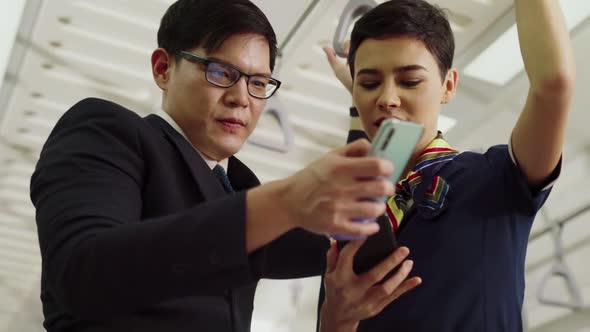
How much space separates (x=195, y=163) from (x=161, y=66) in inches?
11.4

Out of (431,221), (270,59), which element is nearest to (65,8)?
(270,59)

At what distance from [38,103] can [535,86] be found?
360 centimetres

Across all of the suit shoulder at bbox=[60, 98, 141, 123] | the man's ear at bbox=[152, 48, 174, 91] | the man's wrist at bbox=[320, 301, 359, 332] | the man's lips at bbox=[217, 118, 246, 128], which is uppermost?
the man's ear at bbox=[152, 48, 174, 91]

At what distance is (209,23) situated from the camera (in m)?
1.26

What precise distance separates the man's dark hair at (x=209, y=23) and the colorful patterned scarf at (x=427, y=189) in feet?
1.17

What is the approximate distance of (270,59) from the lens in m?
1.37

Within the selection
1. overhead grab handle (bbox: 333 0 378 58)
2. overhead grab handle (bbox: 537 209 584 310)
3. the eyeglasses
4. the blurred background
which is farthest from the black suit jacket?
overhead grab handle (bbox: 537 209 584 310)

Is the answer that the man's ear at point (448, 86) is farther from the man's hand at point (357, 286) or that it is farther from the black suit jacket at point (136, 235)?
the man's hand at point (357, 286)

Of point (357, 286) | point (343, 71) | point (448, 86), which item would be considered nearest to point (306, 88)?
point (343, 71)

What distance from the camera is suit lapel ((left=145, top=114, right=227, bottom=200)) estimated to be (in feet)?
3.72

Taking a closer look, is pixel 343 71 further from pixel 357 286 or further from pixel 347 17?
pixel 357 286

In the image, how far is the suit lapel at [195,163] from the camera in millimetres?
1133

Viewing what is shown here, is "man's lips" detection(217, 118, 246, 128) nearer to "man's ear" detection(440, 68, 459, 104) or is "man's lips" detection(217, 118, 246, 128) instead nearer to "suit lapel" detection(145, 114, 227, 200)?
"suit lapel" detection(145, 114, 227, 200)

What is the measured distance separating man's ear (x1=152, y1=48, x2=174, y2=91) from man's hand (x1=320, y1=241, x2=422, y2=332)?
496 mm
